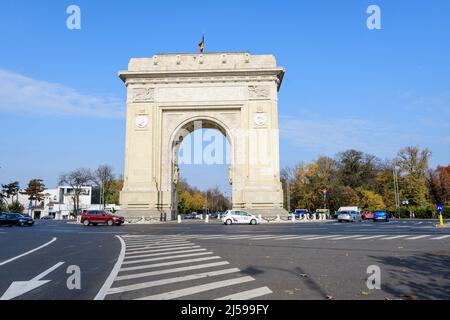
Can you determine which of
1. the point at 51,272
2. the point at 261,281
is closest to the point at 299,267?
the point at 261,281

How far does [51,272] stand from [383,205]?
76.5 meters

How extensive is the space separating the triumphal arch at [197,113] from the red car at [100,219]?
17.0ft

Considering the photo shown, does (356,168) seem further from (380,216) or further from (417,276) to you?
(417,276)

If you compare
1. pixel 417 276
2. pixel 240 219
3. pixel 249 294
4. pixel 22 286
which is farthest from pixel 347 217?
pixel 22 286

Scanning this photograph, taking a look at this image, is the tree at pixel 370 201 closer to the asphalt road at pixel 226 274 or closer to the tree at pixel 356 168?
the tree at pixel 356 168

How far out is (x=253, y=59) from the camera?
143ft

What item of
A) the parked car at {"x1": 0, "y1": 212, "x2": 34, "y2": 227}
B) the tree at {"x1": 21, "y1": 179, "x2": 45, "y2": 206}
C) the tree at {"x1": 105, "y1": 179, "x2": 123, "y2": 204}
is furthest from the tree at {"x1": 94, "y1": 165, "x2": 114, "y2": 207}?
the parked car at {"x1": 0, "y1": 212, "x2": 34, "y2": 227}

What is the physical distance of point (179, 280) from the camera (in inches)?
287

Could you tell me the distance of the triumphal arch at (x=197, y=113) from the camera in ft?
138

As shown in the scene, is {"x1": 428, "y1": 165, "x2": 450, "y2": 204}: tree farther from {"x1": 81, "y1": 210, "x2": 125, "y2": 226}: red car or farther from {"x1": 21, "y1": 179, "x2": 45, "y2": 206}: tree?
{"x1": 21, "y1": 179, "x2": 45, "y2": 206}: tree

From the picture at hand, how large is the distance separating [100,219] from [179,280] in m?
30.4

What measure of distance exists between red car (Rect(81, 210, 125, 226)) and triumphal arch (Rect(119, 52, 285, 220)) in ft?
17.0

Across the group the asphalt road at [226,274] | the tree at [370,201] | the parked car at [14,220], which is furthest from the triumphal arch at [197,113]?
the tree at [370,201]
